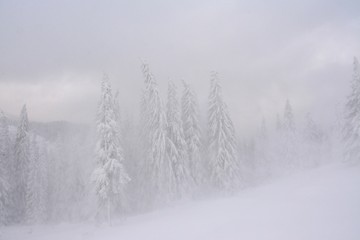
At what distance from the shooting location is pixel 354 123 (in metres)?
29.9

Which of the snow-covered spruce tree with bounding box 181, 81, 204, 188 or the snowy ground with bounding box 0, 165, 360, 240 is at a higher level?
the snow-covered spruce tree with bounding box 181, 81, 204, 188

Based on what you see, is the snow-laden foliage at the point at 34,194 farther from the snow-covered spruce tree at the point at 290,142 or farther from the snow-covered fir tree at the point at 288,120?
the snow-covered fir tree at the point at 288,120

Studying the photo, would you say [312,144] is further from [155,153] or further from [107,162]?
[107,162]

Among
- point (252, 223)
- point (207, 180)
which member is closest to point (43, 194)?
point (207, 180)

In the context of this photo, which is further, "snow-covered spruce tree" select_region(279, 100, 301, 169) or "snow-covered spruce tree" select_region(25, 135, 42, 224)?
"snow-covered spruce tree" select_region(279, 100, 301, 169)

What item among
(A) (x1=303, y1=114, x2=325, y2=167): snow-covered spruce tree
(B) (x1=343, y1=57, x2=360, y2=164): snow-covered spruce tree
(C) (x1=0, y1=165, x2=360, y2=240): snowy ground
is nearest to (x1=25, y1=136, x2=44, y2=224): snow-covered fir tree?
(C) (x1=0, y1=165, x2=360, y2=240): snowy ground

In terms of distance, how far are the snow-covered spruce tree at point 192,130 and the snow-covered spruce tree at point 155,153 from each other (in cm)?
410

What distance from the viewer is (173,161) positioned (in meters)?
34.0

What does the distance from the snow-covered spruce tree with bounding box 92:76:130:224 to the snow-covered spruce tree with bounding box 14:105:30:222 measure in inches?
855

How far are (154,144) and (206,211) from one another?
14.2 meters

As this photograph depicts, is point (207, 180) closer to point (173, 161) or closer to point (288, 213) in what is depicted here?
point (173, 161)

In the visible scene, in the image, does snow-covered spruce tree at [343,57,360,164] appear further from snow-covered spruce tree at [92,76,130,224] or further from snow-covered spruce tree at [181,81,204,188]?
snow-covered spruce tree at [92,76,130,224]

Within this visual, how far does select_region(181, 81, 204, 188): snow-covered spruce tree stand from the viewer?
36.1 m

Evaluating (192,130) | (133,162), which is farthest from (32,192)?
→ (192,130)
